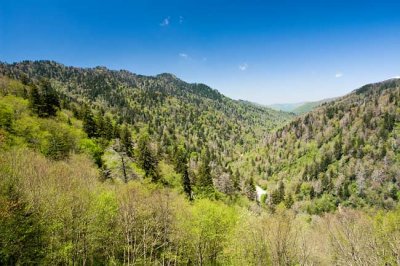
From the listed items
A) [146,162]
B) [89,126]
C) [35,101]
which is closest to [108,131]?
[89,126]

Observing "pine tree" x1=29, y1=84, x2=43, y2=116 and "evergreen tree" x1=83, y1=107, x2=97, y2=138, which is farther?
"evergreen tree" x1=83, y1=107, x2=97, y2=138

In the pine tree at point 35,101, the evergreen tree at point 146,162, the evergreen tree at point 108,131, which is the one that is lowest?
the evergreen tree at point 146,162

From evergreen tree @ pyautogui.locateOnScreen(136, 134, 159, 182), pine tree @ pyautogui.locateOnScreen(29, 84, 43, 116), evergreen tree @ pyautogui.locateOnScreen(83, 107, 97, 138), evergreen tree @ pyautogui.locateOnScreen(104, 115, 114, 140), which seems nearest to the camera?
evergreen tree @ pyautogui.locateOnScreen(136, 134, 159, 182)

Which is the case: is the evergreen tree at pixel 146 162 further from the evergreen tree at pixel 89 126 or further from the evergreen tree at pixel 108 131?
the evergreen tree at pixel 89 126

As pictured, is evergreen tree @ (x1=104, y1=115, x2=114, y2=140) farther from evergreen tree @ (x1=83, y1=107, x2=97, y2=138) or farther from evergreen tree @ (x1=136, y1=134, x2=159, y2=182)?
evergreen tree @ (x1=136, y1=134, x2=159, y2=182)

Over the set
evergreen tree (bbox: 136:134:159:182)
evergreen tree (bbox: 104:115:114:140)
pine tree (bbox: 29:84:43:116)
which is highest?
pine tree (bbox: 29:84:43:116)

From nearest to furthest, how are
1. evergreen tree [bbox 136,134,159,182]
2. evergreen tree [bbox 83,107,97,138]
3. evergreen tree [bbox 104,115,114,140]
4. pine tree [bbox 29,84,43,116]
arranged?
evergreen tree [bbox 136,134,159,182] → pine tree [bbox 29,84,43,116] → evergreen tree [bbox 83,107,97,138] → evergreen tree [bbox 104,115,114,140]

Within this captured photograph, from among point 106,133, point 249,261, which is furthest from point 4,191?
point 106,133

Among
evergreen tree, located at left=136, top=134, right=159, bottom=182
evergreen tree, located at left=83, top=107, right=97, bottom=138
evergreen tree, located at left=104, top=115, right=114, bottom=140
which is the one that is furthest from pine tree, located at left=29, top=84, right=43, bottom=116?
evergreen tree, located at left=136, top=134, right=159, bottom=182

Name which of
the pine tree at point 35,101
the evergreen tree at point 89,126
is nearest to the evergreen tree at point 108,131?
the evergreen tree at point 89,126

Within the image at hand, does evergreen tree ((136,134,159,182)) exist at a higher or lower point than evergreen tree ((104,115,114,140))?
lower

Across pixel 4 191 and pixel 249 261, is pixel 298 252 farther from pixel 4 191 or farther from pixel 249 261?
pixel 4 191
